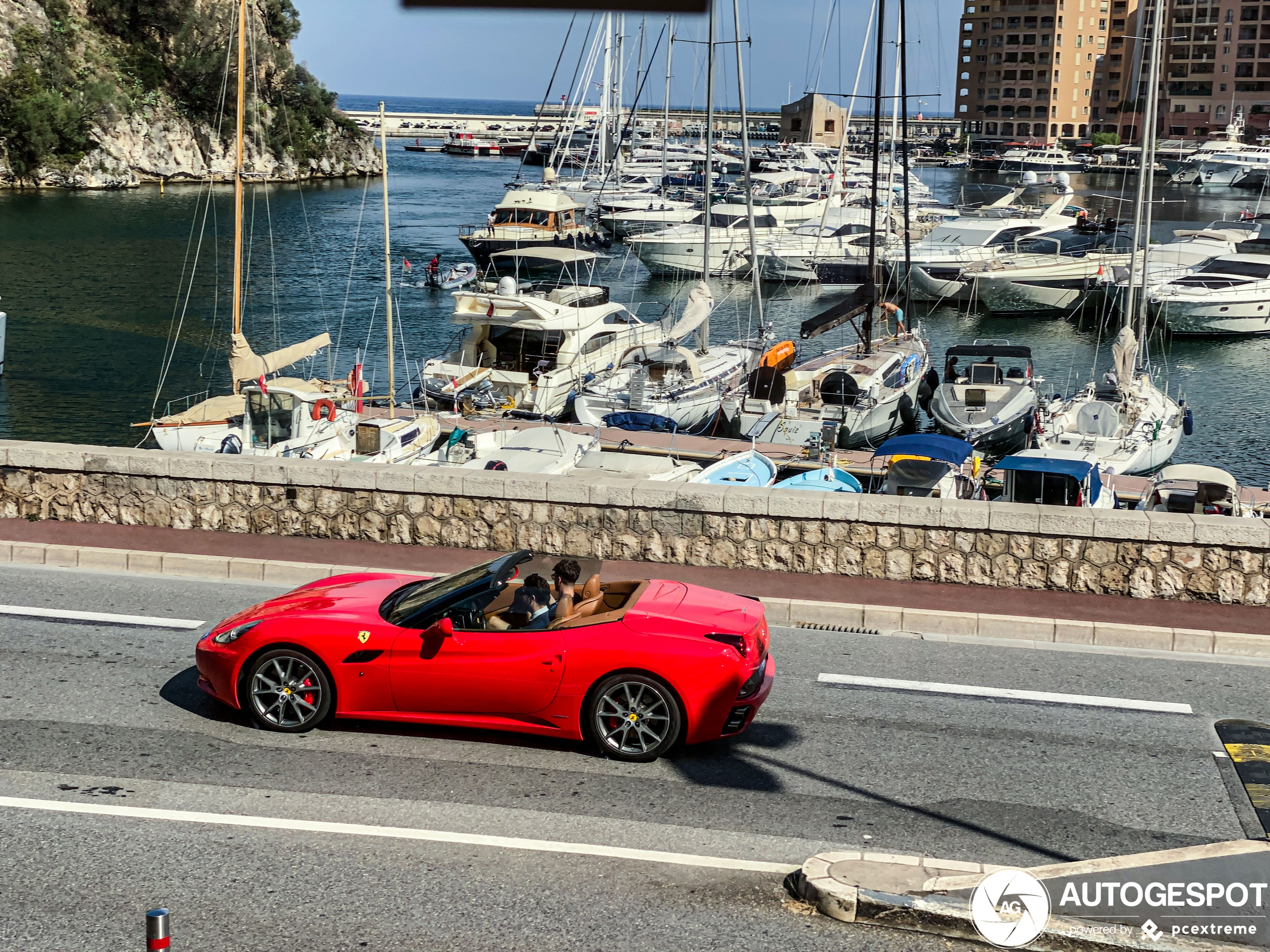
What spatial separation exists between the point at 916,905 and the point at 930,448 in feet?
51.6

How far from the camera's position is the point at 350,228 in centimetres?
8100

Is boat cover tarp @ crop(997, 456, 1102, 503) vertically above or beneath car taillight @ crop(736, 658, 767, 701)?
beneath

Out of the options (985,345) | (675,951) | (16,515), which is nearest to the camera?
(675,951)

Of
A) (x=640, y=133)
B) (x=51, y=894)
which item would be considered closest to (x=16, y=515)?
(x=51, y=894)

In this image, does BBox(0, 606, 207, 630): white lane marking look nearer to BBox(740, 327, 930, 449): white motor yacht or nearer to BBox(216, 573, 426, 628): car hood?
BBox(216, 573, 426, 628): car hood

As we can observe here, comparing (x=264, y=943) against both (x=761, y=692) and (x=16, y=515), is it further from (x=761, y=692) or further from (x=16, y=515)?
(x=16, y=515)

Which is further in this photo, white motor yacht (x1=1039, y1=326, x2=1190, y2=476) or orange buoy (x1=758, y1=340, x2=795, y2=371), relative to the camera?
orange buoy (x1=758, y1=340, x2=795, y2=371)

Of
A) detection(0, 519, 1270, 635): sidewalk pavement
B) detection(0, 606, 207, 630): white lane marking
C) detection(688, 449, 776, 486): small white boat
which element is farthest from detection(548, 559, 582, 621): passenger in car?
detection(688, 449, 776, 486): small white boat

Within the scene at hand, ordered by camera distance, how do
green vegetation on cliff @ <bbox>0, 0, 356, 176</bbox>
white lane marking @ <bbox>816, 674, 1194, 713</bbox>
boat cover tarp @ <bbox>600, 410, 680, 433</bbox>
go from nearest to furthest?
white lane marking @ <bbox>816, 674, 1194, 713</bbox> < boat cover tarp @ <bbox>600, 410, 680, 433</bbox> < green vegetation on cliff @ <bbox>0, 0, 356, 176</bbox>

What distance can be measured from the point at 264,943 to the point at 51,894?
4.33ft

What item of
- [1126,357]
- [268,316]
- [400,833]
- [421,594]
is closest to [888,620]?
[421,594]

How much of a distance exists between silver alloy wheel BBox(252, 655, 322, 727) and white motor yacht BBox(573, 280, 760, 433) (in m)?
20.1

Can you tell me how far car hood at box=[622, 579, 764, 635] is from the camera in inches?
337

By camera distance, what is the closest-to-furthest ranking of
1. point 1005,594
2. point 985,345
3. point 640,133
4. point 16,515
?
point 1005,594 < point 16,515 < point 985,345 < point 640,133
